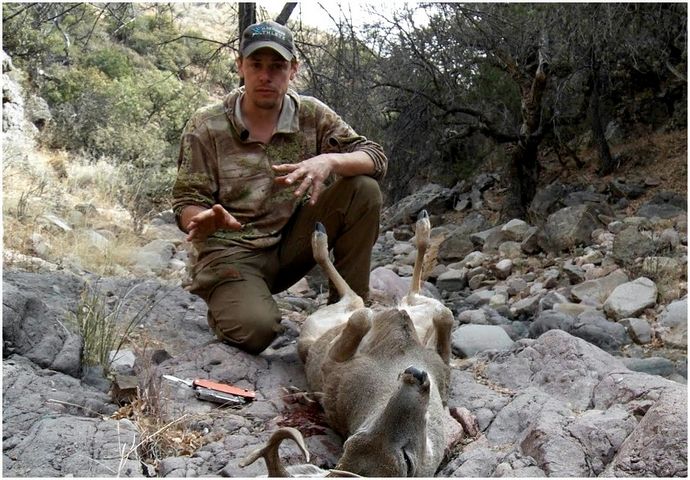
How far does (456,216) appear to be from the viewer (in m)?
15.7

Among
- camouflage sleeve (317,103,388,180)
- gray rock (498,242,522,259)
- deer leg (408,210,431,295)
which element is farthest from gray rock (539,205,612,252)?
camouflage sleeve (317,103,388,180)

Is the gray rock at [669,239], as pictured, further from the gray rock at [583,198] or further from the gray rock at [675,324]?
the gray rock at [583,198]

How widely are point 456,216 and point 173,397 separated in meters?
12.2

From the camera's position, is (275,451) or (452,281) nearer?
(275,451)

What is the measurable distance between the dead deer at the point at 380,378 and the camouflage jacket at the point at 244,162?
17.2 inches

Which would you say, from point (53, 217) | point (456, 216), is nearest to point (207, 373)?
point (53, 217)

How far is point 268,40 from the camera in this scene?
4.76 meters

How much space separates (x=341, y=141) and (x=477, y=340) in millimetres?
1777

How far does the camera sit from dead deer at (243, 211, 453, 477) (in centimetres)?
266

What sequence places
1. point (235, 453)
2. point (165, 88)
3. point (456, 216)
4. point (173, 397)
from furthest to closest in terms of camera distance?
point (165, 88)
point (456, 216)
point (173, 397)
point (235, 453)

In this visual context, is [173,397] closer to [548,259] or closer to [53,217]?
[53,217]

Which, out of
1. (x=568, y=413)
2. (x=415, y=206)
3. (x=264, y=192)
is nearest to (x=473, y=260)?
(x=415, y=206)

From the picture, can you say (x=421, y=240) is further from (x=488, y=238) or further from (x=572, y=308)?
(x=488, y=238)

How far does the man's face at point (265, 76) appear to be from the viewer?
486 centimetres
